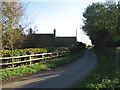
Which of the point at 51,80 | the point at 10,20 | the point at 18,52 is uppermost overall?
the point at 10,20

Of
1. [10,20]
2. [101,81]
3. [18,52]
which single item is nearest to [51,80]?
[101,81]

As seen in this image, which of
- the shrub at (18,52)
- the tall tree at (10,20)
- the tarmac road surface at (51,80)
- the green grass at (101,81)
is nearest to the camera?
the green grass at (101,81)

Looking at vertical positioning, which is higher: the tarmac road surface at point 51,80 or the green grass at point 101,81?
the green grass at point 101,81

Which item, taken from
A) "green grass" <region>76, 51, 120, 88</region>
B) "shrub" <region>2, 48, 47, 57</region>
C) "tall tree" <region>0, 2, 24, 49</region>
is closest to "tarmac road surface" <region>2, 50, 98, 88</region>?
"green grass" <region>76, 51, 120, 88</region>

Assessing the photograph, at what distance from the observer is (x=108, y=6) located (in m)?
18.9

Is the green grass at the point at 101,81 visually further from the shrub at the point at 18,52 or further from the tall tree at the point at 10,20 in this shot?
the tall tree at the point at 10,20

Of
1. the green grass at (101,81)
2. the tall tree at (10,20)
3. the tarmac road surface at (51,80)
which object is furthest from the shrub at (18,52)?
the green grass at (101,81)

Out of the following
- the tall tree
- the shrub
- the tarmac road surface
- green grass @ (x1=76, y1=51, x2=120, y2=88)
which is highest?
the tall tree

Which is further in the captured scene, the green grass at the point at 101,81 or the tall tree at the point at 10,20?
the tall tree at the point at 10,20

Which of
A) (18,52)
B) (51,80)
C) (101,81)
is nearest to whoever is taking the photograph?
(101,81)

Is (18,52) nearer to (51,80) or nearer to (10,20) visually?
(10,20)

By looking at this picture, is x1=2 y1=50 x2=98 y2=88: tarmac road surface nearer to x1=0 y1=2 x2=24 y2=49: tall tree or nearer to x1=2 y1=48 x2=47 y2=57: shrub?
x1=2 y1=48 x2=47 y2=57: shrub

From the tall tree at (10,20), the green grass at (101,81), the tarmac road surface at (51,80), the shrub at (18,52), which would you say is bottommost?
the tarmac road surface at (51,80)

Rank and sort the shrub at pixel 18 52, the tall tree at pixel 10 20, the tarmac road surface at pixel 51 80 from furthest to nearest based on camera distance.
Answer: the tall tree at pixel 10 20, the shrub at pixel 18 52, the tarmac road surface at pixel 51 80
